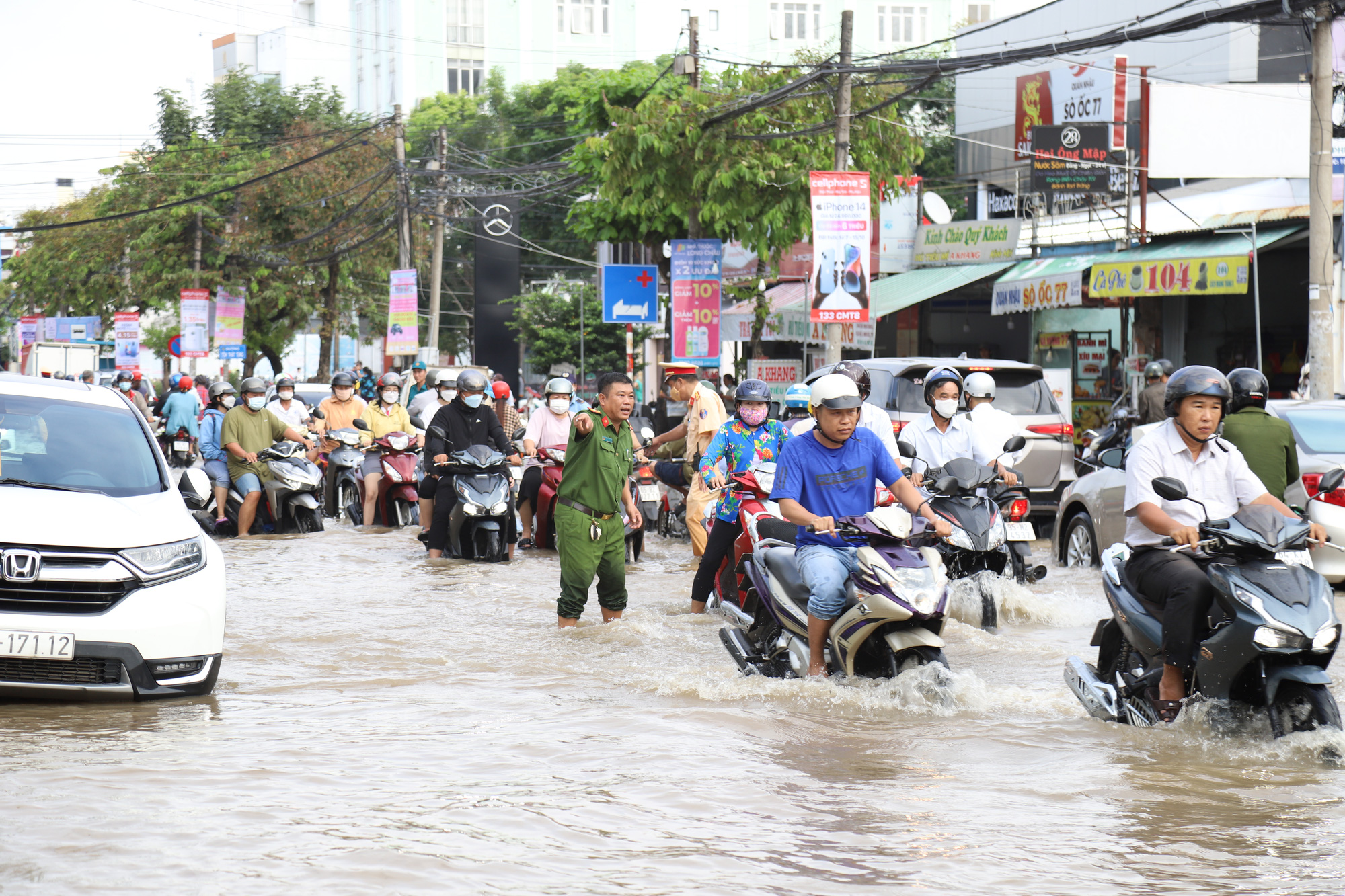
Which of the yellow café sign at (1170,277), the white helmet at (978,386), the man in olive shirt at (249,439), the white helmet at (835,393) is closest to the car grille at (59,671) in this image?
the white helmet at (835,393)

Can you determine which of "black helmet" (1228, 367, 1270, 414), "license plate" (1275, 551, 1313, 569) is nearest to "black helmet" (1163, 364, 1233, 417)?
"license plate" (1275, 551, 1313, 569)

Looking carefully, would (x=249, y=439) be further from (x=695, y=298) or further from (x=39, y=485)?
(x=695, y=298)

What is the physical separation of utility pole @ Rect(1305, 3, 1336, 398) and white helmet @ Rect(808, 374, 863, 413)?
369 inches

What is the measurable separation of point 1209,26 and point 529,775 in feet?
96.1

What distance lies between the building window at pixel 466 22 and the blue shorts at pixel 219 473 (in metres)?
66.5

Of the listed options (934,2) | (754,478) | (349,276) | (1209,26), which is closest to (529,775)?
(754,478)

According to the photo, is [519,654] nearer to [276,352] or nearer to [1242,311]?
[1242,311]

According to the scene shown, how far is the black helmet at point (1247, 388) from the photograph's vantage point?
837cm

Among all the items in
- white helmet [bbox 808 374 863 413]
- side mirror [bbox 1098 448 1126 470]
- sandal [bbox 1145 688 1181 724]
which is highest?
white helmet [bbox 808 374 863 413]

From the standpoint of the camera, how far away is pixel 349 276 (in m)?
46.2

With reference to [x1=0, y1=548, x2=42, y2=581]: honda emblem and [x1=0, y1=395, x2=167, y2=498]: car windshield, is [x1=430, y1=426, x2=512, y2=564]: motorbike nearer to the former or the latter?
[x1=0, y1=395, x2=167, y2=498]: car windshield

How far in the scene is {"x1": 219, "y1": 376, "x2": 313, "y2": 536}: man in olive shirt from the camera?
14.8 metres

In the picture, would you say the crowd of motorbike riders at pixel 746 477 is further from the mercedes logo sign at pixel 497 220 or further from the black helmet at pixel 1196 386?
the mercedes logo sign at pixel 497 220

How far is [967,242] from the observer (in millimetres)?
25938
